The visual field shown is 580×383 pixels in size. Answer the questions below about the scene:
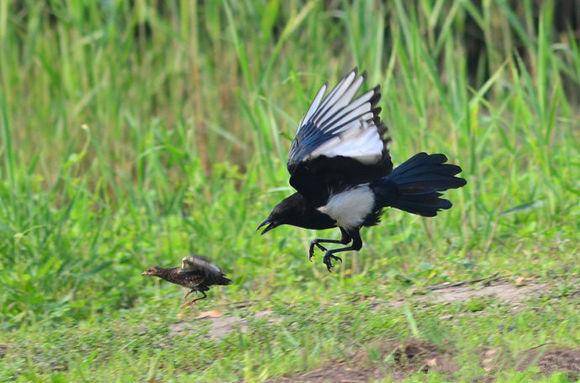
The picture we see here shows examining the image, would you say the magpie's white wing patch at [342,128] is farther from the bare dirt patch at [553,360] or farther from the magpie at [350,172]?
the bare dirt patch at [553,360]

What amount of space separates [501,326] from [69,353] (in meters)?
1.78

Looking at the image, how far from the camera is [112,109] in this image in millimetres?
7379

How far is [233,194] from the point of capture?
688 centimetres

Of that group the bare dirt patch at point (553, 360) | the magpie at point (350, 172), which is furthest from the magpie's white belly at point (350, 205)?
the bare dirt patch at point (553, 360)

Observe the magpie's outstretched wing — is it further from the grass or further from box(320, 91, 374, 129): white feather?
the grass

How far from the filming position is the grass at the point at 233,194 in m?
4.49

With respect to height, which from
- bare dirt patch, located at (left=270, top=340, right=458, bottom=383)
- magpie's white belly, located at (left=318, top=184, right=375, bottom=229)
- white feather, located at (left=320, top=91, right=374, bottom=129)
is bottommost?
bare dirt patch, located at (left=270, top=340, right=458, bottom=383)

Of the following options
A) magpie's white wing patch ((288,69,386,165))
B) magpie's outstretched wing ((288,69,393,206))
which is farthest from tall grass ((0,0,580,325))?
magpie's white wing patch ((288,69,386,165))

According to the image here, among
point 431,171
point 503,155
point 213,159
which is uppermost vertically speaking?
point 431,171

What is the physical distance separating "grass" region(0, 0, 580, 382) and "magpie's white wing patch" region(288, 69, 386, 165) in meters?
0.72

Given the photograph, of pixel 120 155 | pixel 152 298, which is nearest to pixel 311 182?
pixel 152 298

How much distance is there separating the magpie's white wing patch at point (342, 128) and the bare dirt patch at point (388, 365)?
82 centimetres

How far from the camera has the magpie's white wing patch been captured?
14.3 ft

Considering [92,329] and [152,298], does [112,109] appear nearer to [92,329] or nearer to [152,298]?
[152,298]
